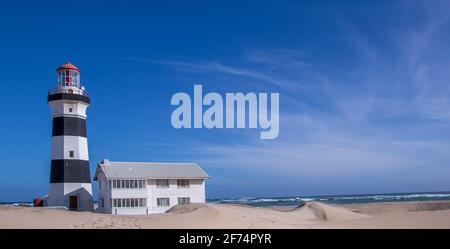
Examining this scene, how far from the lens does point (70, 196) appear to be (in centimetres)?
3616

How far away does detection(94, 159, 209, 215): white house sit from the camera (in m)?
38.2

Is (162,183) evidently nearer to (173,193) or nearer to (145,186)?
(173,193)

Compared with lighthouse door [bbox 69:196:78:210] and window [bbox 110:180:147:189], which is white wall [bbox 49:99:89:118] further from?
lighthouse door [bbox 69:196:78:210]

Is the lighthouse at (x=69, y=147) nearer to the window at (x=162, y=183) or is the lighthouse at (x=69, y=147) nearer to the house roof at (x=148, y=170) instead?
the house roof at (x=148, y=170)

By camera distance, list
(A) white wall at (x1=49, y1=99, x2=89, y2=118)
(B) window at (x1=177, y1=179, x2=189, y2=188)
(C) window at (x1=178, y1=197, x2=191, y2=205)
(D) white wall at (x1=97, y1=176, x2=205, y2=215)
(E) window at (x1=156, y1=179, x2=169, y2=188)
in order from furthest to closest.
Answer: (B) window at (x1=177, y1=179, x2=189, y2=188)
(C) window at (x1=178, y1=197, x2=191, y2=205)
(E) window at (x1=156, y1=179, x2=169, y2=188)
(D) white wall at (x1=97, y1=176, x2=205, y2=215)
(A) white wall at (x1=49, y1=99, x2=89, y2=118)

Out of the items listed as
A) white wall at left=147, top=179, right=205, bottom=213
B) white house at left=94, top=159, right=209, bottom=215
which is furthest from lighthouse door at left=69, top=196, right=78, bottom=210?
white wall at left=147, top=179, right=205, bottom=213

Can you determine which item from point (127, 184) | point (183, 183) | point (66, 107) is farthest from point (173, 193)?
point (66, 107)

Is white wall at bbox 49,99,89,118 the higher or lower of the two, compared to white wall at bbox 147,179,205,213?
higher

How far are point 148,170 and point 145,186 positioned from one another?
154cm

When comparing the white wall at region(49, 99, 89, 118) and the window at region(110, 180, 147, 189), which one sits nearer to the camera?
the white wall at region(49, 99, 89, 118)

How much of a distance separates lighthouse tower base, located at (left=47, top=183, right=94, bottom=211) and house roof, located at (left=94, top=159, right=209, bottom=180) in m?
2.23
